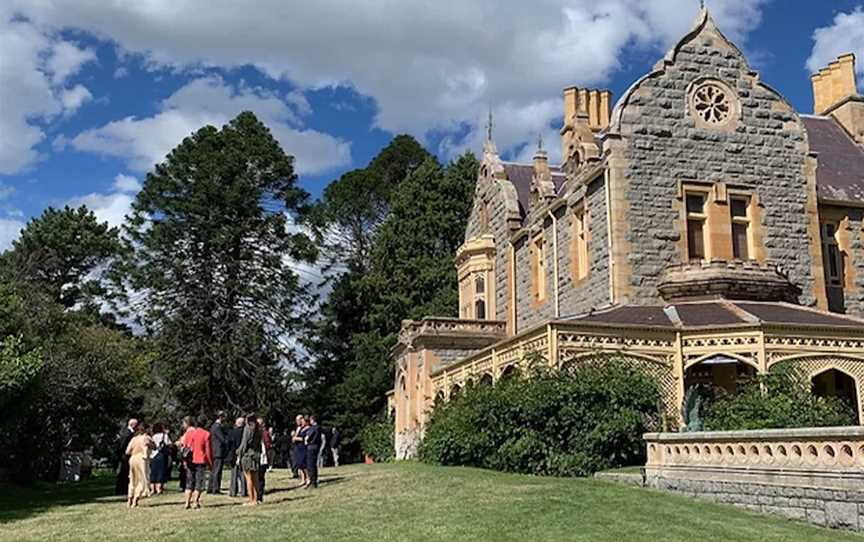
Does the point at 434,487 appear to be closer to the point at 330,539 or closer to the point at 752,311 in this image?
the point at 330,539

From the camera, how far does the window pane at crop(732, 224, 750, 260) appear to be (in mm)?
25516

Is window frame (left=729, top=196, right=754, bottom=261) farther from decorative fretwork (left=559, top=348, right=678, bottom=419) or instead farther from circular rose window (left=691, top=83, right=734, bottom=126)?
decorative fretwork (left=559, top=348, right=678, bottom=419)

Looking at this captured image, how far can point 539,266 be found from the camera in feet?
104

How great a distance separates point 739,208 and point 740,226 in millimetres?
527

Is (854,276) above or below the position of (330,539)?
above

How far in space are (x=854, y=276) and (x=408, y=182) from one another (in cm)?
2567

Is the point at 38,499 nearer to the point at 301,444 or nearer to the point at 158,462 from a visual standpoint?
the point at 158,462

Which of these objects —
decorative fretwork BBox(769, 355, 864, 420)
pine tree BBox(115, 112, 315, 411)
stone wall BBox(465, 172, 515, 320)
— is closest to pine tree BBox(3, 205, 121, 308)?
pine tree BBox(115, 112, 315, 411)

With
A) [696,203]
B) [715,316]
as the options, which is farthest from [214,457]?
[696,203]

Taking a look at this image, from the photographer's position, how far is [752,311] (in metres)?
22.1

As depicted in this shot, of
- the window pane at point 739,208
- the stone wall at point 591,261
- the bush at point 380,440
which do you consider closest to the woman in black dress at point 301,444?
the stone wall at point 591,261

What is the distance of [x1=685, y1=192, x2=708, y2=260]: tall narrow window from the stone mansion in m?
0.04

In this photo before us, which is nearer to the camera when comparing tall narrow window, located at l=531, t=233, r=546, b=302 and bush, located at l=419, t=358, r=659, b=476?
bush, located at l=419, t=358, r=659, b=476

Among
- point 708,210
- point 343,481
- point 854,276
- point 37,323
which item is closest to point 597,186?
point 708,210
